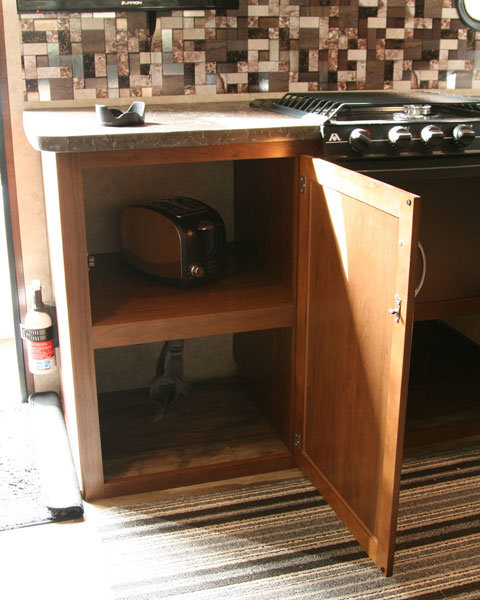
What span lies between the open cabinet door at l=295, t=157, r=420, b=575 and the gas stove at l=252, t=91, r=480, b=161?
118 mm

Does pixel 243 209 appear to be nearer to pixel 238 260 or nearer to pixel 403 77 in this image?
pixel 238 260

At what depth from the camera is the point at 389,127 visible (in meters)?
1.84

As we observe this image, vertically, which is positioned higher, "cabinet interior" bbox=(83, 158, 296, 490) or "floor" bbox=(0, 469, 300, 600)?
"cabinet interior" bbox=(83, 158, 296, 490)

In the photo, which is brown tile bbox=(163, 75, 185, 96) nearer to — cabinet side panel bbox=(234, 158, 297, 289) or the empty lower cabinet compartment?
cabinet side panel bbox=(234, 158, 297, 289)

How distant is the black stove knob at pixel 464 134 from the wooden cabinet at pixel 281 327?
370 millimetres

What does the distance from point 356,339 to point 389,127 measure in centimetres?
58

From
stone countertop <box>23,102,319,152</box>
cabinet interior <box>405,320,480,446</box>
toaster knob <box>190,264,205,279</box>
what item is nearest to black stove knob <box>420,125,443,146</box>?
stone countertop <box>23,102,319,152</box>

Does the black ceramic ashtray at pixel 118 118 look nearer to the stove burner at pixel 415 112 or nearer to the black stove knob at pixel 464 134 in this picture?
the stove burner at pixel 415 112

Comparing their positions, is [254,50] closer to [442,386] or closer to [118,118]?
[118,118]

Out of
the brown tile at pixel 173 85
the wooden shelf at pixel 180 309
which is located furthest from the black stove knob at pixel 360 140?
the brown tile at pixel 173 85

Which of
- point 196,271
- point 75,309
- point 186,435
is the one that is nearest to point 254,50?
point 196,271

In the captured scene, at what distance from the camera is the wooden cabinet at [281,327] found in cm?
151

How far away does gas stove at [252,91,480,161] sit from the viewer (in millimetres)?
1810

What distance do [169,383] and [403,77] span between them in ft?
4.48
